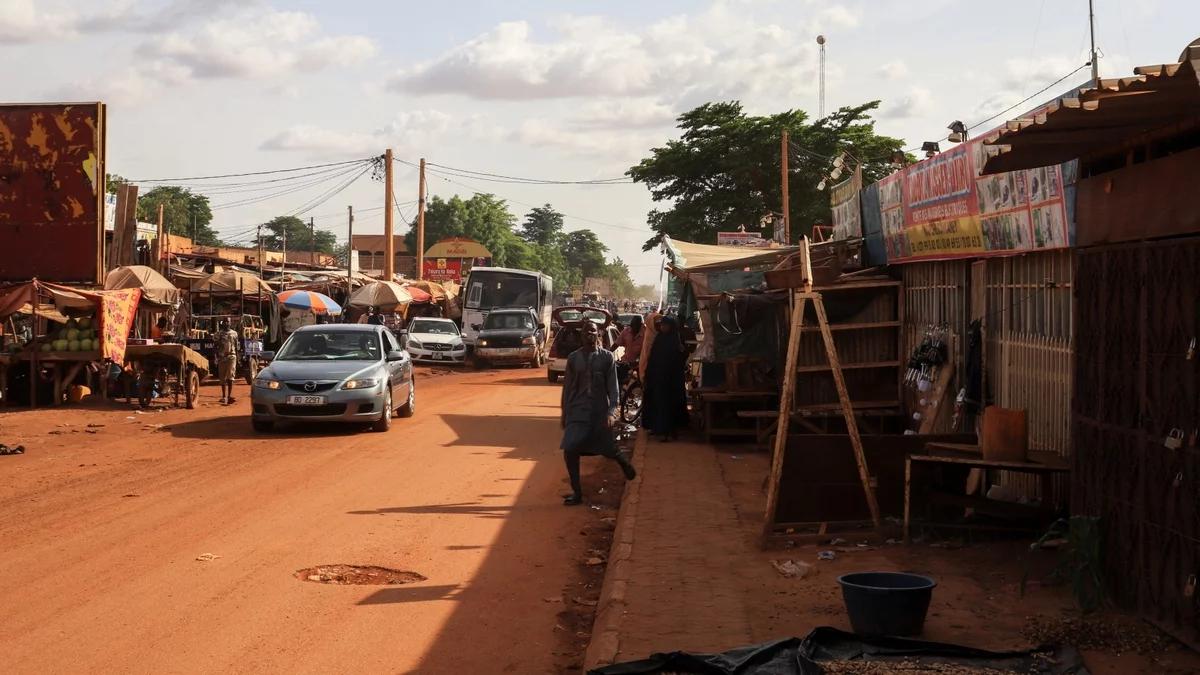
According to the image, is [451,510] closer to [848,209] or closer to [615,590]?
[615,590]

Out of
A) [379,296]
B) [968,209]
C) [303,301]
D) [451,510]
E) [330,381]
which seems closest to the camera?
[451,510]

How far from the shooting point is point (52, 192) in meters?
22.0

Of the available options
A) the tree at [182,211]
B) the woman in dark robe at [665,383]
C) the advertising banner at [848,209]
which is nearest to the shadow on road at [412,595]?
the woman in dark robe at [665,383]

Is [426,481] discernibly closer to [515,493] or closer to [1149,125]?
[515,493]

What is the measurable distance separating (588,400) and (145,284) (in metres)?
15.8

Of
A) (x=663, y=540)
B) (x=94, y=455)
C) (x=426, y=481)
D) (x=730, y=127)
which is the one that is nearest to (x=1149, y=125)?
(x=663, y=540)

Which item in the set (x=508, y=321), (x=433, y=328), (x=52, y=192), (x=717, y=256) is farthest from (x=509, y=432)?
(x=433, y=328)

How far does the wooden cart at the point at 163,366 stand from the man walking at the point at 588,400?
12018 millimetres

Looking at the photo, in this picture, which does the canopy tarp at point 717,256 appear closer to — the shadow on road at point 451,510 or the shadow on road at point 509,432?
the shadow on road at point 509,432

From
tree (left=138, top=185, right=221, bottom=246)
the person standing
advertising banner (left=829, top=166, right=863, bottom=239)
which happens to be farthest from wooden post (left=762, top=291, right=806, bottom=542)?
tree (left=138, top=185, right=221, bottom=246)

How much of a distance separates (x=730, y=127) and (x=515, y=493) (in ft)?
128

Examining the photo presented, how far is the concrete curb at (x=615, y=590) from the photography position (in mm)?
6410

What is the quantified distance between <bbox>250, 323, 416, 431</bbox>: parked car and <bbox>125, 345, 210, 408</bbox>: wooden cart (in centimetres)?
388

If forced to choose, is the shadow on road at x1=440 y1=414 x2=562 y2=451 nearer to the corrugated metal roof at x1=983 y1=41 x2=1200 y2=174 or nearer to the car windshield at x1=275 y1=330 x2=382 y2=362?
the car windshield at x1=275 y1=330 x2=382 y2=362
